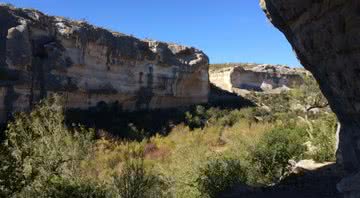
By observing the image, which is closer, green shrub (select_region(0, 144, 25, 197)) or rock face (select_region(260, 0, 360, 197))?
rock face (select_region(260, 0, 360, 197))

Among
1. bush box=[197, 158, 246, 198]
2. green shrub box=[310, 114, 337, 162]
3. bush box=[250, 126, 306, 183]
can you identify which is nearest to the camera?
bush box=[197, 158, 246, 198]

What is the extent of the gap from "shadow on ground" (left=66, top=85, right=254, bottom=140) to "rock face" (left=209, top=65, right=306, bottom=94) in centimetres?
1308

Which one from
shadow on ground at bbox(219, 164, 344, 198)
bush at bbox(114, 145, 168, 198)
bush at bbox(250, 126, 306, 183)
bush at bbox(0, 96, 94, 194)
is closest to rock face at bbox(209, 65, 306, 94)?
bush at bbox(250, 126, 306, 183)

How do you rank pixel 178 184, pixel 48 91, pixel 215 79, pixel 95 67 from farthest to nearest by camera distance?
pixel 215 79 < pixel 95 67 < pixel 48 91 < pixel 178 184

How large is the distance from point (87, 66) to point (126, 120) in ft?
18.1

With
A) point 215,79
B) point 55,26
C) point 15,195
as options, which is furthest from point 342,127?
point 215,79

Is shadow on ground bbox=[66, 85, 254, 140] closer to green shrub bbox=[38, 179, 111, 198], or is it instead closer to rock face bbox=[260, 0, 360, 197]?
green shrub bbox=[38, 179, 111, 198]

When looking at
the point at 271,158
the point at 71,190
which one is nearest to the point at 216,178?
the point at 271,158

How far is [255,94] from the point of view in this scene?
57.5 m

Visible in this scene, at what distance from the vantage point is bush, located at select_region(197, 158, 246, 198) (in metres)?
13.7

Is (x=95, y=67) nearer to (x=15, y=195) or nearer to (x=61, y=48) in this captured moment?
(x=61, y=48)

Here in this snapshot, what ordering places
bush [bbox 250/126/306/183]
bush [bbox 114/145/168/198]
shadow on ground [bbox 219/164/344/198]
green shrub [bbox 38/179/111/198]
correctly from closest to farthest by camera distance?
green shrub [bbox 38/179/111/198] < bush [bbox 114/145/168/198] < shadow on ground [bbox 219/164/344/198] < bush [bbox 250/126/306/183]

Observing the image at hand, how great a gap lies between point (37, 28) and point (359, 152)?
2942 centimetres

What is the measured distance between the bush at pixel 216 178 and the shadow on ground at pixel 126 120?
20.5 metres
